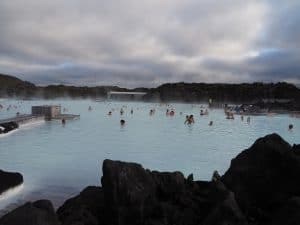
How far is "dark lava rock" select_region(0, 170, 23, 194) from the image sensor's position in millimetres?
10895

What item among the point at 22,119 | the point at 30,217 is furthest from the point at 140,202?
the point at 22,119

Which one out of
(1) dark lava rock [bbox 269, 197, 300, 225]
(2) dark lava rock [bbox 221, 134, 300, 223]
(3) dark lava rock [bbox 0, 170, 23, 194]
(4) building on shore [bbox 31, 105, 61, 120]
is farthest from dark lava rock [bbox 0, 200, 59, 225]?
(4) building on shore [bbox 31, 105, 61, 120]

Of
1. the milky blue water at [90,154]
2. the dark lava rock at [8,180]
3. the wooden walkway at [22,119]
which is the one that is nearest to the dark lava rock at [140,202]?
the milky blue water at [90,154]

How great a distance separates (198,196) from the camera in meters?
8.37

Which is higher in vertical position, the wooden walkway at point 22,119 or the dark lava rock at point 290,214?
the dark lava rock at point 290,214

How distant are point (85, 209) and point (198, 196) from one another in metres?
2.54

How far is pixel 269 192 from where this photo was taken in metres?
7.91

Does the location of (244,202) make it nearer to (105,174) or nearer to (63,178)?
(105,174)

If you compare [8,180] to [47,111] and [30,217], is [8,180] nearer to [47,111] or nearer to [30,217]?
[30,217]

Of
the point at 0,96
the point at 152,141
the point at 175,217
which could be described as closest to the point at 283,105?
the point at 152,141

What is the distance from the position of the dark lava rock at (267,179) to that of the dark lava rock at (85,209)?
9.37ft

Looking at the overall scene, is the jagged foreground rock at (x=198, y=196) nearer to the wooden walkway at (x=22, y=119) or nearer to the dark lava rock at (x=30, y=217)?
the dark lava rock at (x=30, y=217)

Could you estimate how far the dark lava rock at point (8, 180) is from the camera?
10.9 meters

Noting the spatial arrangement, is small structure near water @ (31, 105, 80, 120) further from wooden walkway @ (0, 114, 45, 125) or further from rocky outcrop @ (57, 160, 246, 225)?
rocky outcrop @ (57, 160, 246, 225)
